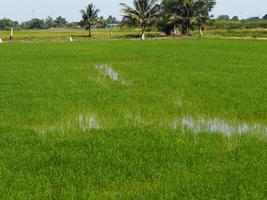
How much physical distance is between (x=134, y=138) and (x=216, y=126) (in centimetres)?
152

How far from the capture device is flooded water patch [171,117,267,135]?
622 cm

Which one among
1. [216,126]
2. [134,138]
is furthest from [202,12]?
[134,138]

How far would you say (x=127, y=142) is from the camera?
215 inches

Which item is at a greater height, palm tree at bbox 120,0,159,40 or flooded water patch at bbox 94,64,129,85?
palm tree at bbox 120,0,159,40

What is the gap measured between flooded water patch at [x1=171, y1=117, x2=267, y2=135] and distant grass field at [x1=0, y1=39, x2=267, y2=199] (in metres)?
0.02

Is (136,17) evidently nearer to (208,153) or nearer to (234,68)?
(234,68)

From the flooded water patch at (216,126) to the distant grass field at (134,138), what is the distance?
0.6 inches

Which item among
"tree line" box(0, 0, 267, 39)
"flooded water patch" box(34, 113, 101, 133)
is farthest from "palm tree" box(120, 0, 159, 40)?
"flooded water patch" box(34, 113, 101, 133)

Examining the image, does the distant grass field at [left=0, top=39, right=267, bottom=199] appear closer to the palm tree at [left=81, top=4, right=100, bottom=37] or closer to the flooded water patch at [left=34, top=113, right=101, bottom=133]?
the flooded water patch at [left=34, top=113, right=101, bottom=133]

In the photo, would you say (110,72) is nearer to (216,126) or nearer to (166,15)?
(216,126)

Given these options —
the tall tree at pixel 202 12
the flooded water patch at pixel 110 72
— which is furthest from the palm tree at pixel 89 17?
the flooded water patch at pixel 110 72

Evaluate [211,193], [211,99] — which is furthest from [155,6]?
[211,193]

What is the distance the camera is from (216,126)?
6.56 m

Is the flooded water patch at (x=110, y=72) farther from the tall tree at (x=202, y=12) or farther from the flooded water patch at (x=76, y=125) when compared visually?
the tall tree at (x=202, y=12)
